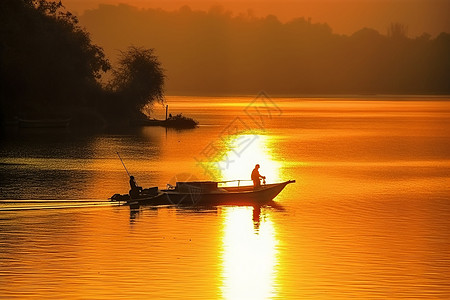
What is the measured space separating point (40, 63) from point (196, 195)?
70.2 meters

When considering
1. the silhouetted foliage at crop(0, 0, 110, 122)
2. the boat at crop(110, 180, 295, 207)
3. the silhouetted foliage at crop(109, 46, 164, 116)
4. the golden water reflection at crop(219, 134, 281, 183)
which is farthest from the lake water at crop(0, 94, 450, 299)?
the silhouetted foliage at crop(109, 46, 164, 116)

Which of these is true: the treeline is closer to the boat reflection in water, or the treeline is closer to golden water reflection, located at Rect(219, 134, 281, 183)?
golden water reflection, located at Rect(219, 134, 281, 183)

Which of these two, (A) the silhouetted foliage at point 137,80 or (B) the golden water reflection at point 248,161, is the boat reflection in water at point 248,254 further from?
(A) the silhouetted foliage at point 137,80

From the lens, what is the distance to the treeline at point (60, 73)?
10862 cm

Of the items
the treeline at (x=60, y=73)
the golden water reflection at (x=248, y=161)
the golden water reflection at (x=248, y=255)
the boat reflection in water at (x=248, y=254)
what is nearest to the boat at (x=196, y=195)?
the boat reflection in water at (x=248, y=254)

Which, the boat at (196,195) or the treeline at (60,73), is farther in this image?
the treeline at (60,73)

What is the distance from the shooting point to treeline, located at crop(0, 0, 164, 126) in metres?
109

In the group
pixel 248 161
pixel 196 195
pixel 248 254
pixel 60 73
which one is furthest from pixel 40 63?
pixel 248 254

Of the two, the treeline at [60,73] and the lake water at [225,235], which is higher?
the treeline at [60,73]

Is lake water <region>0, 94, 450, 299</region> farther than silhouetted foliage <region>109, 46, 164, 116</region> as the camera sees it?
No

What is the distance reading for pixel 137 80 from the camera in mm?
139750

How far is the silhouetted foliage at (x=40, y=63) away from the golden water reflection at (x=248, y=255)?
66.1 meters

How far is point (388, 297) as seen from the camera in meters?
28.6

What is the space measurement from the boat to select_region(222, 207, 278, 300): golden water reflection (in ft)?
2.67
